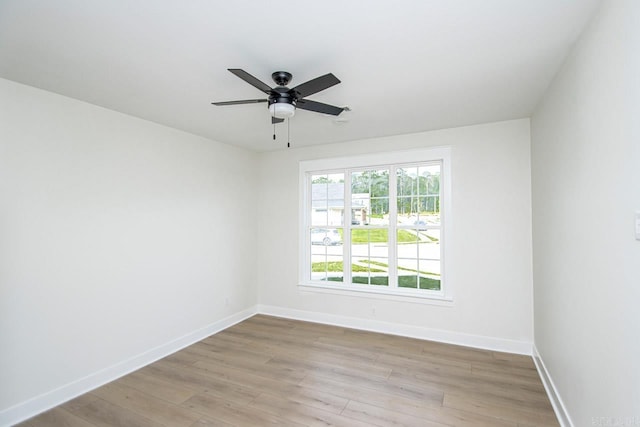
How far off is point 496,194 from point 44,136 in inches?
180

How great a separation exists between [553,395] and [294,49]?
11.0 feet

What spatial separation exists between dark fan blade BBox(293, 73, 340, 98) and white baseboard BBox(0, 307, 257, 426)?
3163 millimetres

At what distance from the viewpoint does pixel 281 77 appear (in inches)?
88.3

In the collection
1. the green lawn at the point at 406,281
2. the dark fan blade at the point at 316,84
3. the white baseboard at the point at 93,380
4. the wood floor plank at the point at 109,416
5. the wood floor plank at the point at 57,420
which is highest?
the dark fan blade at the point at 316,84

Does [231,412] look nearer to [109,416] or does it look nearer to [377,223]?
[109,416]

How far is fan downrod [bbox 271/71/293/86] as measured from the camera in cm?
223

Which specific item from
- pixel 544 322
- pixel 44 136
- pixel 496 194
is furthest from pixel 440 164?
pixel 44 136

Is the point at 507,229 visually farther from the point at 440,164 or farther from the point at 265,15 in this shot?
the point at 265,15

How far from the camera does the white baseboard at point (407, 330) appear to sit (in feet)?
11.3

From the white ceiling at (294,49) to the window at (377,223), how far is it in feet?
3.71

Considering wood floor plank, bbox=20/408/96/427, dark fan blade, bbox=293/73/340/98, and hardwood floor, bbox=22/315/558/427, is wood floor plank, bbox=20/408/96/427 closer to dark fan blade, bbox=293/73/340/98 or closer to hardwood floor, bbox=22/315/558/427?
hardwood floor, bbox=22/315/558/427

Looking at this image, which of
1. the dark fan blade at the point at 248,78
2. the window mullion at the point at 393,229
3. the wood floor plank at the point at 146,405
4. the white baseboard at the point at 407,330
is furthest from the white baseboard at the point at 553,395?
the dark fan blade at the point at 248,78

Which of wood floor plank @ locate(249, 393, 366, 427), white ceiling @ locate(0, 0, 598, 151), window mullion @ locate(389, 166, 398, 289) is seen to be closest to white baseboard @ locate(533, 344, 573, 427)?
wood floor plank @ locate(249, 393, 366, 427)

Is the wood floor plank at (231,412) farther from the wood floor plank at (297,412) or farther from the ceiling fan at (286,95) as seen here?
the ceiling fan at (286,95)
